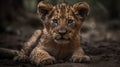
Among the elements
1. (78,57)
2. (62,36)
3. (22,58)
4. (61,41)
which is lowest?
(22,58)

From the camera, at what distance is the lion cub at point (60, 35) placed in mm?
7367

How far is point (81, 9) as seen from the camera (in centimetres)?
787

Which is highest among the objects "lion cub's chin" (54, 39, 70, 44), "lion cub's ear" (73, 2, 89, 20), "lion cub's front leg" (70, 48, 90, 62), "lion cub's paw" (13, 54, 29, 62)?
"lion cub's ear" (73, 2, 89, 20)

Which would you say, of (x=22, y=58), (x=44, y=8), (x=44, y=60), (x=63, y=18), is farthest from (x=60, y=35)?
(x=22, y=58)

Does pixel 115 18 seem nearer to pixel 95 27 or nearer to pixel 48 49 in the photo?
pixel 95 27

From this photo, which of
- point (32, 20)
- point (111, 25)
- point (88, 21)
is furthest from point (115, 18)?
point (32, 20)

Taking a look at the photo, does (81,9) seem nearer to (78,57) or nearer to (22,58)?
(78,57)

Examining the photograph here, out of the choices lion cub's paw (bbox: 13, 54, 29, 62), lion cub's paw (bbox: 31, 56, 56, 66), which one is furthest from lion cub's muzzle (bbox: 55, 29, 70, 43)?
lion cub's paw (bbox: 13, 54, 29, 62)

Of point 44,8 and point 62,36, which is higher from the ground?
point 44,8

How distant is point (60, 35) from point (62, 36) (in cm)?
4

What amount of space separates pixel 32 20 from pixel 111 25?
3712 millimetres

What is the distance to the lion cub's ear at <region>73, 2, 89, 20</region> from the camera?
7.79 metres

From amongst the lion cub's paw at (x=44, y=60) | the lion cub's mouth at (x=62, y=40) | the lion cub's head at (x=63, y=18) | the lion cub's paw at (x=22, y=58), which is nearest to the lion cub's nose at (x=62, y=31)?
the lion cub's head at (x=63, y=18)

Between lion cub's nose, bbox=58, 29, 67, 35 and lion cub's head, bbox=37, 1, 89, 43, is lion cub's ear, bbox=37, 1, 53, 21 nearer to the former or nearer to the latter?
lion cub's head, bbox=37, 1, 89, 43
